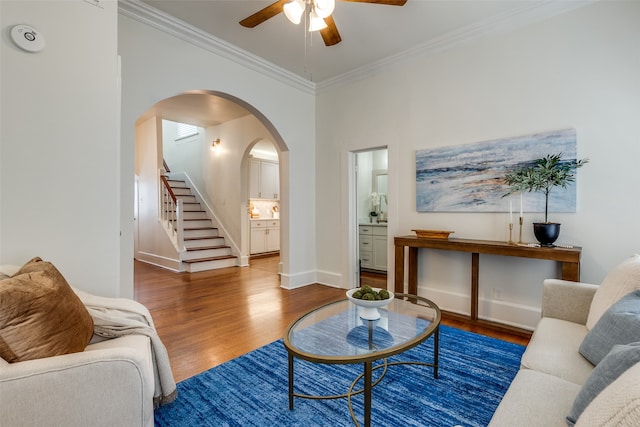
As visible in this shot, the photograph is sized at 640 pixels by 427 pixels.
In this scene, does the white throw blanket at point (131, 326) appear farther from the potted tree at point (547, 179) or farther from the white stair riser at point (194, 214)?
the white stair riser at point (194, 214)

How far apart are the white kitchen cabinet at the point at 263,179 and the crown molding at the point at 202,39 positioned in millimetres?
3261

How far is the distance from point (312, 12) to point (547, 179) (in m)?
2.47

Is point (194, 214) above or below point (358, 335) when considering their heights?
above

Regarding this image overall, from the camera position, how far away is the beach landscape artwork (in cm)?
279

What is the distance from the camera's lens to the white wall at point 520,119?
255 centimetres

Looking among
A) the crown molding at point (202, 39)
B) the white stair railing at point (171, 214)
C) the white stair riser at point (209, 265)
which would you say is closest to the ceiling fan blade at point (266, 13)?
the crown molding at point (202, 39)

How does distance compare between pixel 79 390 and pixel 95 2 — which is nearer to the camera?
pixel 79 390

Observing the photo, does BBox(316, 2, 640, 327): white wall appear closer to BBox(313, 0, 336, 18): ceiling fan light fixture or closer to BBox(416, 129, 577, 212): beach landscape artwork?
BBox(416, 129, 577, 212): beach landscape artwork

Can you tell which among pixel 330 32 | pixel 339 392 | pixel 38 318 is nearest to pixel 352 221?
pixel 330 32

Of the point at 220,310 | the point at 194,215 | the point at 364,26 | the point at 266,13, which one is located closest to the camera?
the point at 266,13

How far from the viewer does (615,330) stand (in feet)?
Result: 4.15

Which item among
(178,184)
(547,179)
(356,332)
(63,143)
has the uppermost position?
(178,184)

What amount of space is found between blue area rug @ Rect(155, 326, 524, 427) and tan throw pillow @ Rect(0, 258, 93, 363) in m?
0.75

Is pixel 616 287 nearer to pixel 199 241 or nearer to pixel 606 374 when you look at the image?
pixel 606 374
